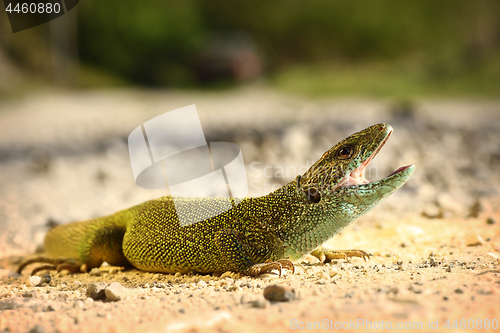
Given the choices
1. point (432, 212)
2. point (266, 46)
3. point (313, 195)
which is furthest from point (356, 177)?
point (266, 46)

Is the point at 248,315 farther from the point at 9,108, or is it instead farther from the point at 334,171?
the point at 9,108

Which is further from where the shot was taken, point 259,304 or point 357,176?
point 357,176

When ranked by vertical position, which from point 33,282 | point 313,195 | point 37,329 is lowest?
point 37,329

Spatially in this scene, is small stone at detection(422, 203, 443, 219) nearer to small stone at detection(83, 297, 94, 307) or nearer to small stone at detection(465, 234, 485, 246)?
small stone at detection(465, 234, 485, 246)

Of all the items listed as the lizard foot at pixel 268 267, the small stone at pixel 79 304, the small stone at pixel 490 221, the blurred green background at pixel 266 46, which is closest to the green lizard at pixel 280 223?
the lizard foot at pixel 268 267

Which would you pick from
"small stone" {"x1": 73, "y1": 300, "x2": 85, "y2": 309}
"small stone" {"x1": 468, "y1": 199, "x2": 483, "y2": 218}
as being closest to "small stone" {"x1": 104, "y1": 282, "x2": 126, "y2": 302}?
"small stone" {"x1": 73, "y1": 300, "x2": 85, "y2": 309}

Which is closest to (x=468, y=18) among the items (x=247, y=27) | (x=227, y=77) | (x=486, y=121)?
(x=247, y=27)

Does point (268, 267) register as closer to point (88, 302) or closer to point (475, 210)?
point (88, 302)
